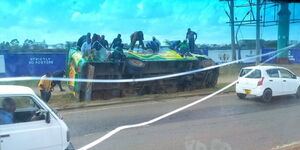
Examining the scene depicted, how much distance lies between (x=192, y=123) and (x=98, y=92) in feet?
18.2

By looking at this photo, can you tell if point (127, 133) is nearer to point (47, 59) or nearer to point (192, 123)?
point (192, 123)

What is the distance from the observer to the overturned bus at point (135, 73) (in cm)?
1343

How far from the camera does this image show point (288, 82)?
1361 cm

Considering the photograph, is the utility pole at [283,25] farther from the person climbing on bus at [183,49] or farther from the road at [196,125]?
the person climbing on bus at [183,49]

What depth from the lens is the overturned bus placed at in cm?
1343

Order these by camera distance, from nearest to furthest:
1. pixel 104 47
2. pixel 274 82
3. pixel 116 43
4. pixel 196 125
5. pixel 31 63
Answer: pixel 196 125, pixel 116 43, pixel 274 82, pixel 104 47, pixel 31 63

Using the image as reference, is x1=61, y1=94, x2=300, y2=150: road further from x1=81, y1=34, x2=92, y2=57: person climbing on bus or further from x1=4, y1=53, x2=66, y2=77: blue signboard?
x1=4, y1=53, x2=66, y2=77: blue signboard

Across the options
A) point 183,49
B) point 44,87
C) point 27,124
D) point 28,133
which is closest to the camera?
point 28,133

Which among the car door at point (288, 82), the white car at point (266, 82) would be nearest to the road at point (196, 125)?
the white car at point (266, 82)

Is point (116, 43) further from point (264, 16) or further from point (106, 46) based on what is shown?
point (264, 16)

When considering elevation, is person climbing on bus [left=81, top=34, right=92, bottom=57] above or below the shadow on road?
above

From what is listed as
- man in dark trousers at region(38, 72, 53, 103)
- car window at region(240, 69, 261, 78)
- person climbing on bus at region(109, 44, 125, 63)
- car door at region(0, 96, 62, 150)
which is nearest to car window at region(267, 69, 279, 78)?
car window at region(240, 69, 261, 78)

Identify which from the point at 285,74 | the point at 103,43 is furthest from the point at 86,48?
the point at 285,74

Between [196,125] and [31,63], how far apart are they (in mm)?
11750
